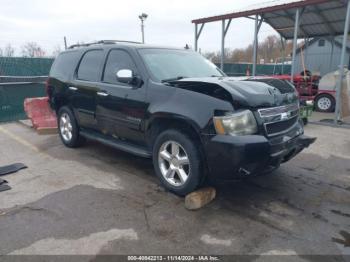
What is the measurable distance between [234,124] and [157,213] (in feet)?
4.46

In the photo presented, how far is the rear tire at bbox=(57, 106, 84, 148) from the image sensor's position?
229 inches

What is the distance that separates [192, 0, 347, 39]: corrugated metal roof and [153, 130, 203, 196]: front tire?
305 inches

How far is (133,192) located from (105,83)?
1.81 metres

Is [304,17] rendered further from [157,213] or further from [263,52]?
[263,52]

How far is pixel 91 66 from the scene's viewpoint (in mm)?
5211

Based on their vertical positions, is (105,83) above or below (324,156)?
above

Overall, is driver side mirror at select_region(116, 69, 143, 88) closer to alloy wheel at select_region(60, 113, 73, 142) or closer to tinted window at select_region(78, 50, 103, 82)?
tinted window at select_region(78, 50, 103, 82)

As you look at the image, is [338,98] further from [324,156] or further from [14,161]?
[14,161]

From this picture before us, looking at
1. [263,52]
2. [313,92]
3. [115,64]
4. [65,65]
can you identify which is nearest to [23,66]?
[65,65]

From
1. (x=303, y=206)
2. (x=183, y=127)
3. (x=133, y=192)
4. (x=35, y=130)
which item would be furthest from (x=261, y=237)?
(x=35, y=130)

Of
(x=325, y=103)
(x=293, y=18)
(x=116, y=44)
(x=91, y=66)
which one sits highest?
(x=293, y=18)

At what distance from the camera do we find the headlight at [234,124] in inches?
125

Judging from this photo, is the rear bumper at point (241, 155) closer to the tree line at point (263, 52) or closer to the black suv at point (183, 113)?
the black suv at point (183, 113)

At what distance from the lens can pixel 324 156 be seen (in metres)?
5.70
